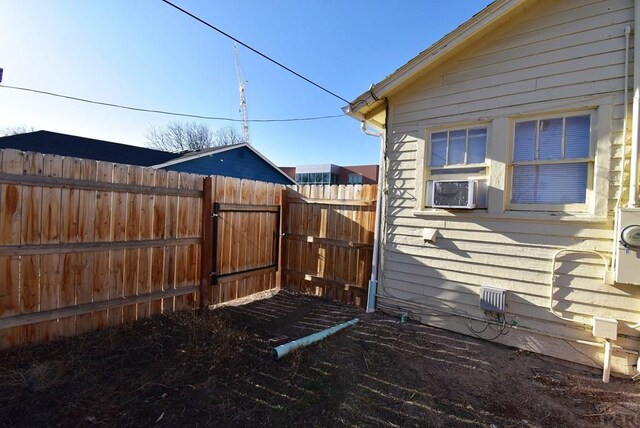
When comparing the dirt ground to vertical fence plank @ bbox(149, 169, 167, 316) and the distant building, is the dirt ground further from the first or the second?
the distant building

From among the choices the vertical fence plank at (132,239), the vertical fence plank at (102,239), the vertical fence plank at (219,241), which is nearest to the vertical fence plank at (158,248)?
the vertical fence plank at (132,239)

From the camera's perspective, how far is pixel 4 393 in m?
2.22

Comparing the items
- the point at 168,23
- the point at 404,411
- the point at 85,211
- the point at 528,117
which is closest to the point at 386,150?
the point at 528,117

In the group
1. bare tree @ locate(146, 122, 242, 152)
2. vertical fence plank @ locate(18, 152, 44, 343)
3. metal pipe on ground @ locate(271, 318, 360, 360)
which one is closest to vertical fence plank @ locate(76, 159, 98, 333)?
vertical fence plank @ locate(18, 152, 44, 343)

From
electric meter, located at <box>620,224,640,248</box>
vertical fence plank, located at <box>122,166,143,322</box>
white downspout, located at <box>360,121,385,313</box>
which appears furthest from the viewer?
white downspout, located at <box>360,121,385,313</box>

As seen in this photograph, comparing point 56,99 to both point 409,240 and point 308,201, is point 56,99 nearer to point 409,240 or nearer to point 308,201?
point 308,201

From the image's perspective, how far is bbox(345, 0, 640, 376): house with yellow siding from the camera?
283cm

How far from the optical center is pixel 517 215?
334 cm

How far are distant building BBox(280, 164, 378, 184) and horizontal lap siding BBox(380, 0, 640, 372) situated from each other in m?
22.6

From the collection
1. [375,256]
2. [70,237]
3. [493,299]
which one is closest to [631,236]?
[493,299]

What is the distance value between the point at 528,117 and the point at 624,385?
9.33 ft

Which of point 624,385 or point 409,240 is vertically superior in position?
point 409,240

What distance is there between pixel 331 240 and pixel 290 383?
2.81 m

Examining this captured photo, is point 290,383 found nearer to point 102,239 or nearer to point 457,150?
point 102,239
